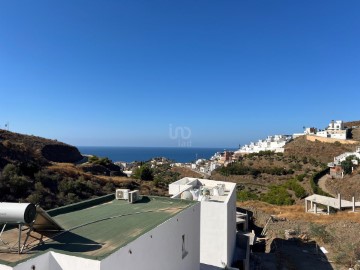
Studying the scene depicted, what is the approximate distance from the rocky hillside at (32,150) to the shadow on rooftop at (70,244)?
19256 millimetres

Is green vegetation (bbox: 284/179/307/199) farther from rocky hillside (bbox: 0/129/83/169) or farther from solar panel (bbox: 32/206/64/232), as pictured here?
solar panel (bbox: 32/206/64/232)

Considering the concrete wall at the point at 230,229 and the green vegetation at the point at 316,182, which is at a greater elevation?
the concrete wall at the point at 230,229

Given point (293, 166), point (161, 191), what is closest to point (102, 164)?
point (161, 191)

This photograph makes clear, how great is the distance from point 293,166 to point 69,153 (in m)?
36.9

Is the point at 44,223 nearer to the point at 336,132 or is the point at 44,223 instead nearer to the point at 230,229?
the point at 230,229

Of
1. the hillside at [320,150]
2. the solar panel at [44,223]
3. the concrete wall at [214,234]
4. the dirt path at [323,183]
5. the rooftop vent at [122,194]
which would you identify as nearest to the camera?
the solar panel at [44,223]

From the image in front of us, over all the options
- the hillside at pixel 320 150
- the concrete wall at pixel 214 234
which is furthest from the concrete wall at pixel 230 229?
the hillside at pixel 320 150

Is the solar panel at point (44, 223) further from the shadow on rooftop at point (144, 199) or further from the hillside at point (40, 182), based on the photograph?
the hillside at point (40, 182)

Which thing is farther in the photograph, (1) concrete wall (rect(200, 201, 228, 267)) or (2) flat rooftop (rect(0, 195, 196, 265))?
(1) concrete wall (rect(200, 201, 228, 267))

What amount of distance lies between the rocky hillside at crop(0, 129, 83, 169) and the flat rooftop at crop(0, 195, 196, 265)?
1694 cm

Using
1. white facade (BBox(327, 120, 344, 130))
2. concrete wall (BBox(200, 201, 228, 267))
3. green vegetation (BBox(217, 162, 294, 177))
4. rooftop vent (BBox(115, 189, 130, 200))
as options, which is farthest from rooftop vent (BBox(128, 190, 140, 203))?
white facade (BBox(327, 120, 344, 130))

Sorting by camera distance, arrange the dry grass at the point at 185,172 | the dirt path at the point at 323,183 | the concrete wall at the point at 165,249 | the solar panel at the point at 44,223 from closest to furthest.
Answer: the concrete wall at the point at 165,249 < the solar panel at the point at 44,223 < the dirt path at the point at 323,183 < the dry grass at the point at 185,172

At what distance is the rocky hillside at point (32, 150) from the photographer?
24497mm

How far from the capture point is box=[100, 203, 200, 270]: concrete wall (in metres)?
4.94
